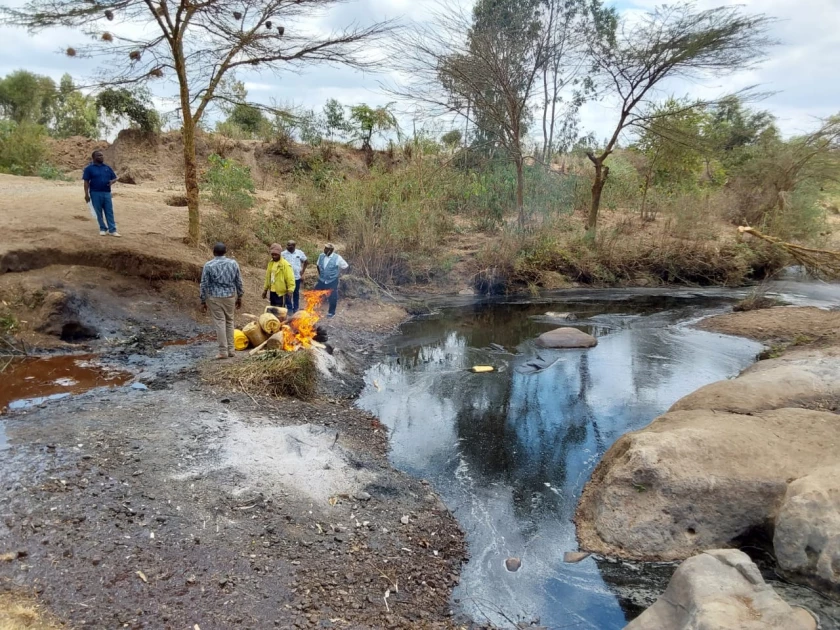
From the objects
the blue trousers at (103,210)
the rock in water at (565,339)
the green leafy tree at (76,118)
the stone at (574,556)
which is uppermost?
the green leafy tree at (76,118)

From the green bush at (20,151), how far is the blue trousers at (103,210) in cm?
839

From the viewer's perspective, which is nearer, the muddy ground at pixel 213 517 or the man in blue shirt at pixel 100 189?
the muddy ground at pixel 213 517

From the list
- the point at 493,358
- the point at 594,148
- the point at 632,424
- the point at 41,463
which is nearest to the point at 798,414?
the point at 632,424

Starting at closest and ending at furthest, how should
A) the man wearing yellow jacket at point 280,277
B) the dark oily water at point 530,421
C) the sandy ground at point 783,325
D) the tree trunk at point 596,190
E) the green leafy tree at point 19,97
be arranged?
the dark oily water at point 530,421, the man wearing yellow jacket at point 280,277, the sandy ground at point 783,325, the tree trunk at point 596,190, the green leafy tree at point 19,97

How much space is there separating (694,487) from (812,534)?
854mm

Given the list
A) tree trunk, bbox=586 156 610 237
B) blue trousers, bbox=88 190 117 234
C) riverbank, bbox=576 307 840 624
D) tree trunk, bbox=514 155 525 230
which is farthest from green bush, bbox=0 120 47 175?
riverbank, bbox=576 307 840 624

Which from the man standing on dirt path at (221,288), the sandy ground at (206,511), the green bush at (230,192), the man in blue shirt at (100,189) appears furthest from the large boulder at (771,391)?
the green bush at (230,192)

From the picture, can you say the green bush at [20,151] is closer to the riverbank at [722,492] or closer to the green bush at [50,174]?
the green bush at [50,174]

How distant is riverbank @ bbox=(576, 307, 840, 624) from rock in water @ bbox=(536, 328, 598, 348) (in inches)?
184

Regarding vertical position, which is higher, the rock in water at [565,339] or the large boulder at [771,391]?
the large boulder at [771,391]

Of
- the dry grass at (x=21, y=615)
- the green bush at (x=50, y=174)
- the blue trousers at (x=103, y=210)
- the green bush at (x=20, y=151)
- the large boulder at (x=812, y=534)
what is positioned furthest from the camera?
the green bush at (x=20, y=151)

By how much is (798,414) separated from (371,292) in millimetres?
8688

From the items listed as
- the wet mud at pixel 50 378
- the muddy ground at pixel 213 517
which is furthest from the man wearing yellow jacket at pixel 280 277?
the wet mud at pixel 50 378

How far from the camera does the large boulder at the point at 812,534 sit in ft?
12.4
